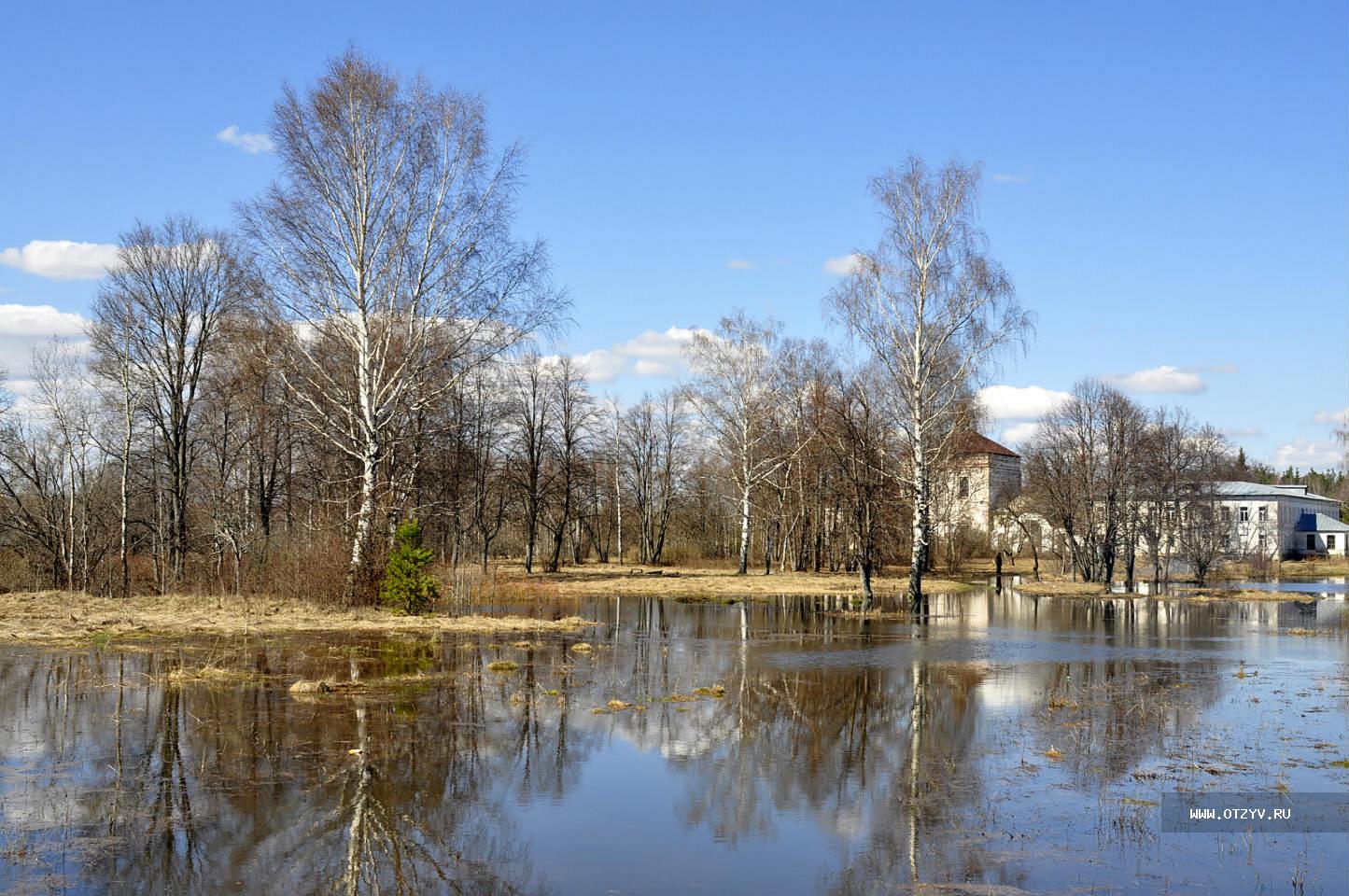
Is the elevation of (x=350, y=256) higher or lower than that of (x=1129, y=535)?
higher

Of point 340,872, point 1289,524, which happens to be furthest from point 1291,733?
point 1289,524

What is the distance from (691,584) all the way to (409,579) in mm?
21786

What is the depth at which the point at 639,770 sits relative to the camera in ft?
37.2

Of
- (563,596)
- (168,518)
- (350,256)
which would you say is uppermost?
(350,256)

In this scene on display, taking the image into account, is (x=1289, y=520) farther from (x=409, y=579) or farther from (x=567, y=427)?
(x=409, y=579)

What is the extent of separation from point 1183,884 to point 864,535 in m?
26.2

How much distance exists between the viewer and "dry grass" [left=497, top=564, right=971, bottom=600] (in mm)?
40375

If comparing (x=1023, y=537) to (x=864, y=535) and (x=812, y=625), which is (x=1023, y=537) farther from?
(x=812, y=625)

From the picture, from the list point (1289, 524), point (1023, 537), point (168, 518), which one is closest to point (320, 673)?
point (168, 518)

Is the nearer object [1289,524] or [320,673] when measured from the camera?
[320,673]

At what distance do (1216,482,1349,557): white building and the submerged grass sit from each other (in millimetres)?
78505

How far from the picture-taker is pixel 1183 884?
7863 mm

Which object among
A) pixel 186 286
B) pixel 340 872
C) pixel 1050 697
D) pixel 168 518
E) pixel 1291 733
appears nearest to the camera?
pixel 340 872

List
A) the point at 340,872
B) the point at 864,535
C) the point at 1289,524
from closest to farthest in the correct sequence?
the point at 340,872
the point at 864,535
the point at 1289,524
